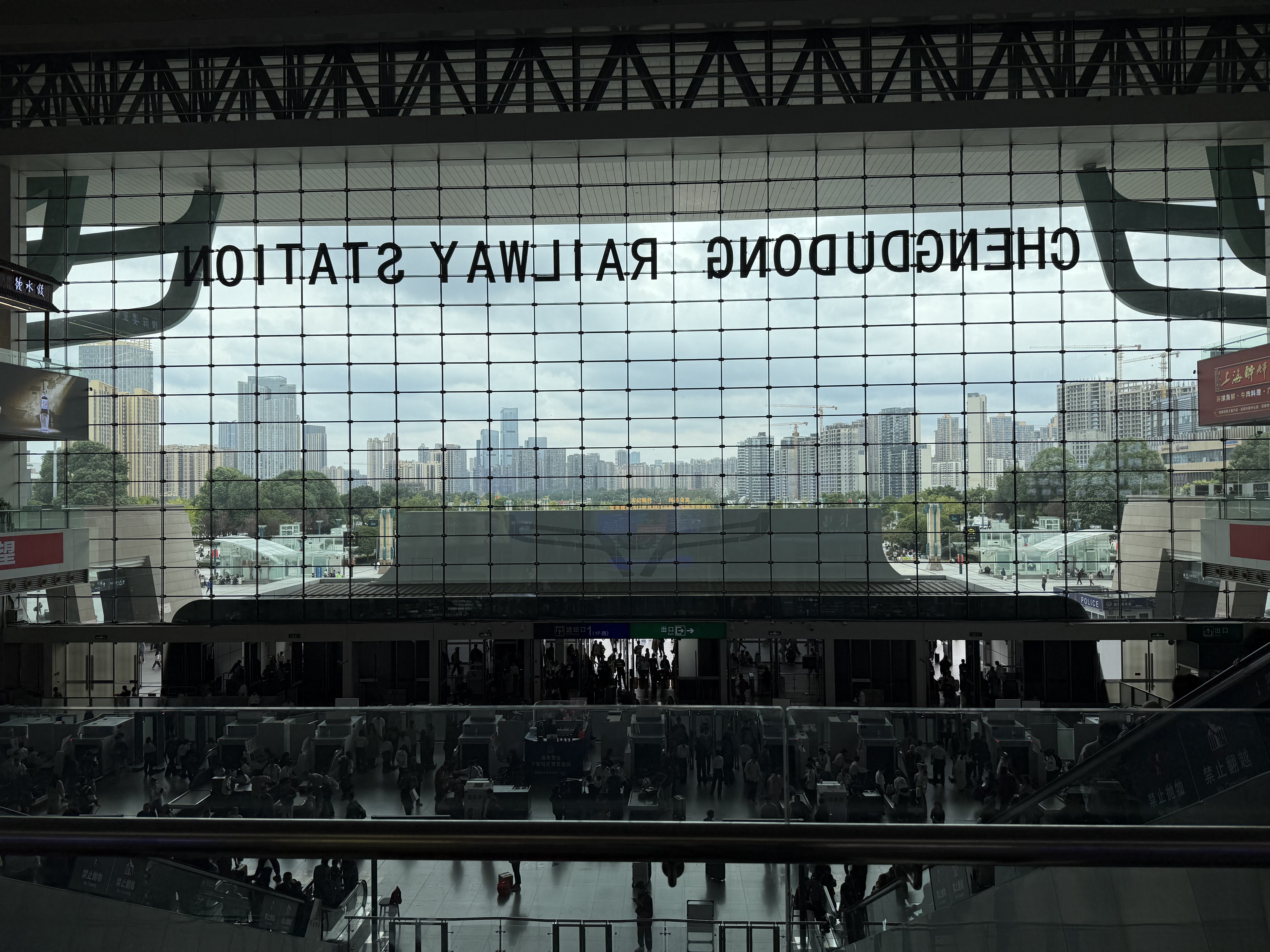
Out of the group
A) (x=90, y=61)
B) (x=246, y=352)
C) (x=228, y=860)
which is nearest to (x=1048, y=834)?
(x=228, y=860)

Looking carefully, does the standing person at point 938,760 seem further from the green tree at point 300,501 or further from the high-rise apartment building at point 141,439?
the high-rise apartment building at point 141,439

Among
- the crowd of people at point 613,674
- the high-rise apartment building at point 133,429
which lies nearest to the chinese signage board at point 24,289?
the high-rise apartment building at point 133,429

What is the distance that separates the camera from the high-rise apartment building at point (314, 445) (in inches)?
760

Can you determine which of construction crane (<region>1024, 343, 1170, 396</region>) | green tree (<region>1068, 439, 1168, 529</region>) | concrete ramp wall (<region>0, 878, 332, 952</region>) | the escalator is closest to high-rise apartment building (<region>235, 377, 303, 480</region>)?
construction crane (<region>1024, 343, 1170, 396</region>)

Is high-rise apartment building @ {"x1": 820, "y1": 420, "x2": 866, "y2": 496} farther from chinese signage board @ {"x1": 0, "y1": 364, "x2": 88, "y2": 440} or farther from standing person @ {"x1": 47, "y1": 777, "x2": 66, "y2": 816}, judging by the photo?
standing person @ {"x1": 47, "y1": 777, "x2": 66, "y2": 816}

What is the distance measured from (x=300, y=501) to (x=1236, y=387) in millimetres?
18625

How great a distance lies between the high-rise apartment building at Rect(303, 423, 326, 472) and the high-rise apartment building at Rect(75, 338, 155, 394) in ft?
12.4

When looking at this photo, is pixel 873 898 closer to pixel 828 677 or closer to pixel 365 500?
pixel 828 677

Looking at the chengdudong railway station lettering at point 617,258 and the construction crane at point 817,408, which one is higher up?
the chengdudong railway station lettering at point 617,258

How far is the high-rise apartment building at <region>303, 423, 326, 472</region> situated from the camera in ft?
63.4

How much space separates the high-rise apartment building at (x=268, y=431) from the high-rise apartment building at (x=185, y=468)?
0.73 metres

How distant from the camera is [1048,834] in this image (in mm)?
948

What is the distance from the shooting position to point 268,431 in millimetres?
19328

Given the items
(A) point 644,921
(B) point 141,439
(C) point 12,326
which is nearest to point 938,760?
(A) point 644,921
